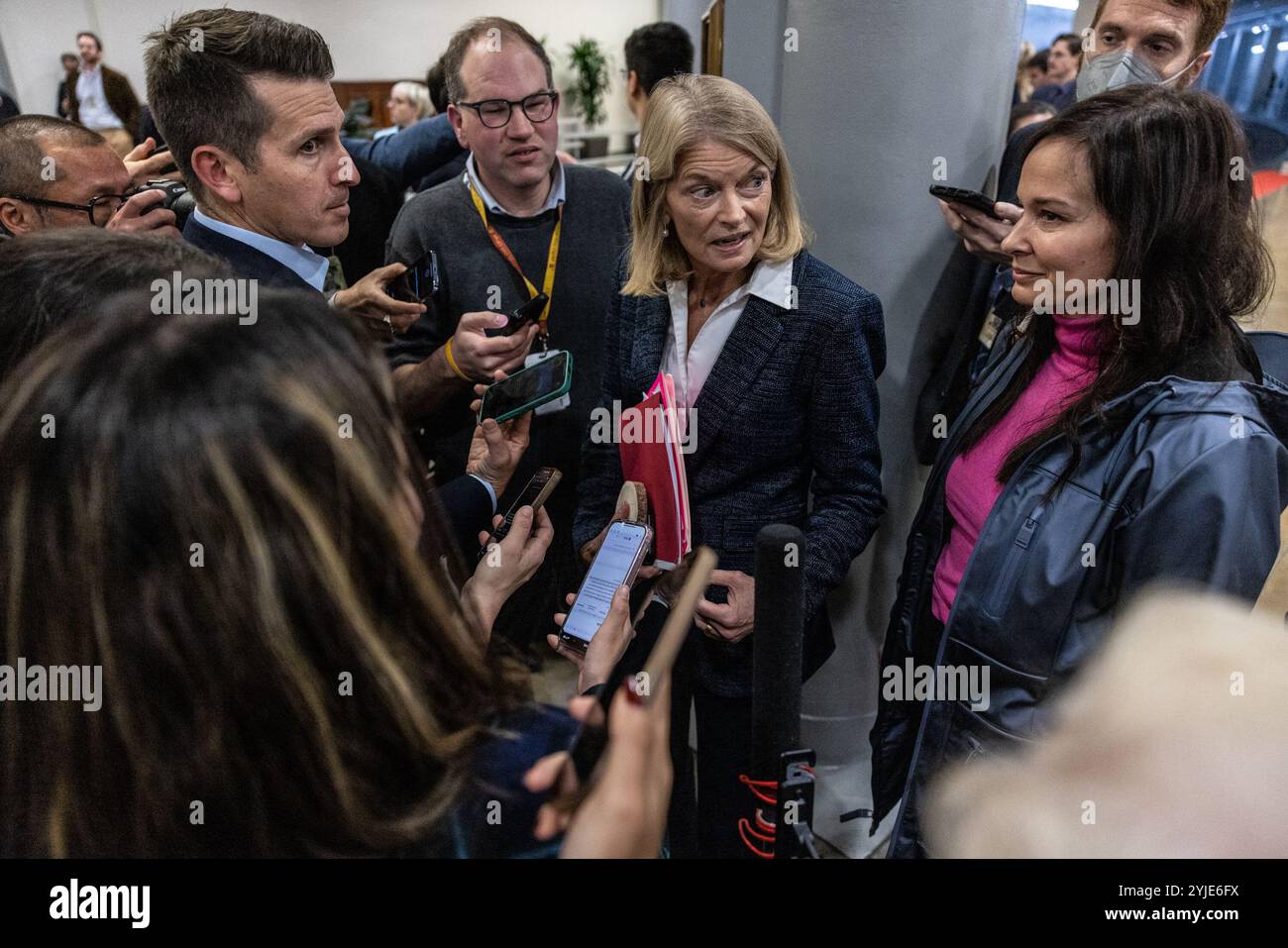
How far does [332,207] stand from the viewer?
1693 millimetres

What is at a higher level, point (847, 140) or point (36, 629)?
point (847, 140)

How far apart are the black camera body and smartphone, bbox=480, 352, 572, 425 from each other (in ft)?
2.83

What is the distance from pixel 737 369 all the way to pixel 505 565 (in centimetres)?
62

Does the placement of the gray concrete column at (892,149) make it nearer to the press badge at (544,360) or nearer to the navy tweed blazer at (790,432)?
the navy tweed blazer at (790,432)

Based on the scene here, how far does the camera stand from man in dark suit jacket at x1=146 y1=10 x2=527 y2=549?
5.16ft

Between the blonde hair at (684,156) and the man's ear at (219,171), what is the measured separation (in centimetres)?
82

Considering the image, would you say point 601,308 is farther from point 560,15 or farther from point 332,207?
point 560,15

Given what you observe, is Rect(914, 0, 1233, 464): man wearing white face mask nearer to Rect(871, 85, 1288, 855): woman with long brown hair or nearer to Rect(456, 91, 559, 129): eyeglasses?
Rect(871, 85, 1288, 855): woman with long brown hair

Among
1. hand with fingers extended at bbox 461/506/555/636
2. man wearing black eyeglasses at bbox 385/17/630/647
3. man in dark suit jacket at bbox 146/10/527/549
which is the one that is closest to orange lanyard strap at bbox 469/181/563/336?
man wearing black eyeglasses at bbox 385/17/630/647

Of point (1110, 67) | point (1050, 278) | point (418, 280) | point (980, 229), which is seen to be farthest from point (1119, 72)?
point (418, 280)

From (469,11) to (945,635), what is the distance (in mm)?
9440

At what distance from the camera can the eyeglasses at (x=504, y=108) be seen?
82.5 inches

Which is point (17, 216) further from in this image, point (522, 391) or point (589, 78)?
point (589, 78)

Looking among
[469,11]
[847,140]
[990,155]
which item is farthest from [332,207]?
[469,11]
